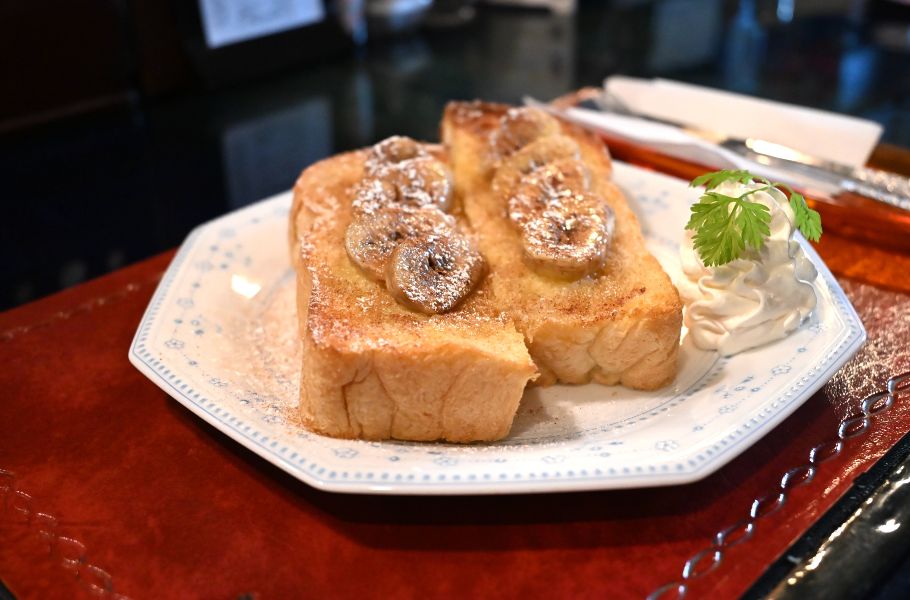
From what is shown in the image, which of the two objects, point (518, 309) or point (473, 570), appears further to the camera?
point (518, 309)

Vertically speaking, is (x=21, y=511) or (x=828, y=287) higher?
(x=828, y=287)

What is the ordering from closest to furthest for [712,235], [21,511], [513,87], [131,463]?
[21,511]
[131,463]
[712,235]
[513,87]

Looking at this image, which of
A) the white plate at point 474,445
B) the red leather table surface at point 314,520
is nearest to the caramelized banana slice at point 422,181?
the white plate at point 474,445

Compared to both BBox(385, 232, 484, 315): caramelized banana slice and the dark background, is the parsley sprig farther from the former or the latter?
the dark background

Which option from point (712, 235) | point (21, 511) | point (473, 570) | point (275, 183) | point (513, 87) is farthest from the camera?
point (513, 87)

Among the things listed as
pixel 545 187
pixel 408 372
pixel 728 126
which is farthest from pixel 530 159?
pixel 728 126

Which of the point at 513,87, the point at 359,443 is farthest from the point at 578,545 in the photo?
A: the point at 513,87

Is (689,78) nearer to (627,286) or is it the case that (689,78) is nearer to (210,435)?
(627,286)
